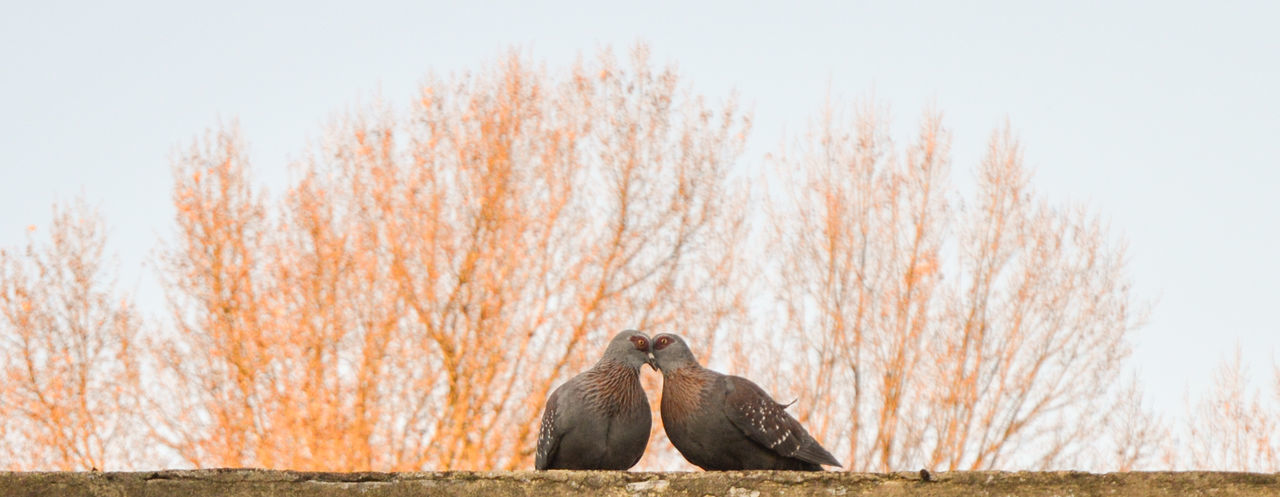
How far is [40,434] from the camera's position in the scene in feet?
45.6

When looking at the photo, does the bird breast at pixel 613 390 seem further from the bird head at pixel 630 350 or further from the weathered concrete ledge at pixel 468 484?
the weathered concrete ledge at pixel 468 484

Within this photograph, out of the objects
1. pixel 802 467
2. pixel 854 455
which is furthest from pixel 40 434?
pixel 802 467

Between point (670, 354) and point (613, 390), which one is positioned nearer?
point (613, 390)

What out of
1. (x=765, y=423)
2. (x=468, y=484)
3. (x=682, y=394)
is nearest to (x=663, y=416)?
(x=682, y=394)

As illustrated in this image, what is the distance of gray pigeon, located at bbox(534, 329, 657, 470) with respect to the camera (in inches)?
158

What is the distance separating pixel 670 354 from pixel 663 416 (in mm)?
203

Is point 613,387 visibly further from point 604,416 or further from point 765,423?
point 765,423

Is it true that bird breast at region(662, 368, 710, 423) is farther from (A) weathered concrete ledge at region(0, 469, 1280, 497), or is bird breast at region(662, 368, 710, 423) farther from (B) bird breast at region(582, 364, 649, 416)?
(A) weathered concrete ledge at region(0, 469, 1280, 497)

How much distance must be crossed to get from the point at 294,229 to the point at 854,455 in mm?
6037

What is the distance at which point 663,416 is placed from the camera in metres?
4.09

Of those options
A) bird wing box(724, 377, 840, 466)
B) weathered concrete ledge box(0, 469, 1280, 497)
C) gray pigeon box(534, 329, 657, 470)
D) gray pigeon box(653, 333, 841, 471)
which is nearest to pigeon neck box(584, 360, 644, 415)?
gray pigeon box(534, 329, 657, 470)

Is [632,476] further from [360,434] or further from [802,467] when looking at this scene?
[360,434]

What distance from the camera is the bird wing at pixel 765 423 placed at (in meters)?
4.07

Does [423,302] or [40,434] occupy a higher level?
[423,302]
